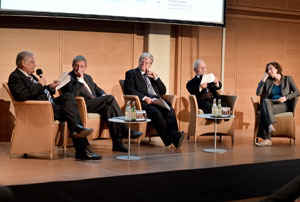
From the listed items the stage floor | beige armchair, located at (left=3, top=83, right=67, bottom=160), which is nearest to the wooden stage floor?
the stage floor

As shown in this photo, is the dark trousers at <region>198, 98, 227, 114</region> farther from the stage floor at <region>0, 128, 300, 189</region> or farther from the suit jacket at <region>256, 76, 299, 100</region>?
the suit jacket at <region>256, 76, 299, 100</region>

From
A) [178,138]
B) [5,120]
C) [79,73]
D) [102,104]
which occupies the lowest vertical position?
[178,138]

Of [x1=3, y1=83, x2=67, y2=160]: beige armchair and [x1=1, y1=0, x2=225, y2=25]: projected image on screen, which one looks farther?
[x1=1, y1=0, x2=225, y2=25]: projected image on screen

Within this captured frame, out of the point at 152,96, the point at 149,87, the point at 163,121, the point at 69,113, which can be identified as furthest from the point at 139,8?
the point at 69,113

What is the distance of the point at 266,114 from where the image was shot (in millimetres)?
6402

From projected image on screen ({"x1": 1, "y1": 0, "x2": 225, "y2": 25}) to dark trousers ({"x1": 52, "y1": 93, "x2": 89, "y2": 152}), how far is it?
156 centimetres

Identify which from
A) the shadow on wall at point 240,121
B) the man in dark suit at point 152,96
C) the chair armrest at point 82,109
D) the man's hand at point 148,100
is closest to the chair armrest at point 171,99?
the man in dark suit at point 152,96

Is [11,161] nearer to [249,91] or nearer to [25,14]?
[25,14]

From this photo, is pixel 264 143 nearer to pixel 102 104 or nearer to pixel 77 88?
pixel 102 104

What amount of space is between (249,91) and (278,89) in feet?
5.55

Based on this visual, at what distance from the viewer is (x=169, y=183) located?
383 centimetres

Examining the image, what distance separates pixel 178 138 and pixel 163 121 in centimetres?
30

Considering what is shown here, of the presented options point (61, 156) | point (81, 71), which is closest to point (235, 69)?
point (81, 71)

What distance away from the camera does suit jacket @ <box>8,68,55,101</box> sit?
196 inches
